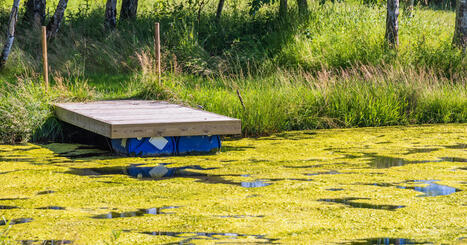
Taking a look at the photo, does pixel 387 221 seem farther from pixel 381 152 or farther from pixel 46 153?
pixel 46 153

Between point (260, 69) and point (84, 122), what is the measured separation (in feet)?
15.7

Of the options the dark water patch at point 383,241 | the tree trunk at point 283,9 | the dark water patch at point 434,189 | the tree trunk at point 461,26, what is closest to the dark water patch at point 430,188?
the dark water patch at point 434,189

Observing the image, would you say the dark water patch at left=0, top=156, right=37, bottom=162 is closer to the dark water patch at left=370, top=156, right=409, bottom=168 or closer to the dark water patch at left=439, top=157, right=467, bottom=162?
the dark water patch at left=370, top=156, right=409, bottom=168

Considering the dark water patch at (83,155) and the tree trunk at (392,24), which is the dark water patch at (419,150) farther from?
the tree trunk at (392,24)

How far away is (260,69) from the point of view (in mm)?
11719

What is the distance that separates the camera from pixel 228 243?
158 inches

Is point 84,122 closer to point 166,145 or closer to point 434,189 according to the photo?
point 166,145

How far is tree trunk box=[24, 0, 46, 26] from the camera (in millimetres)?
14156

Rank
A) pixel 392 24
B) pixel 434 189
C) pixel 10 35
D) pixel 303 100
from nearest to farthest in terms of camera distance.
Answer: pixel 434 189
pixel 303 100
pixel 10 35
pixel 392 24

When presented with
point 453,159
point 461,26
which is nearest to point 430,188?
point 453,159

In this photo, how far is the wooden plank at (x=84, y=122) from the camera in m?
6.89

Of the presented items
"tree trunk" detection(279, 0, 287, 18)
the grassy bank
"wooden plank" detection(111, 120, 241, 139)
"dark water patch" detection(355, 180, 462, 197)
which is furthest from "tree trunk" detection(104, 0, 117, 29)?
"dark water patch" detection(355, 180, 462, 197)

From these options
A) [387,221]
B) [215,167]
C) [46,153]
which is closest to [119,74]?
[46,153]

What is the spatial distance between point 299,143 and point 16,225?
3863 mm
